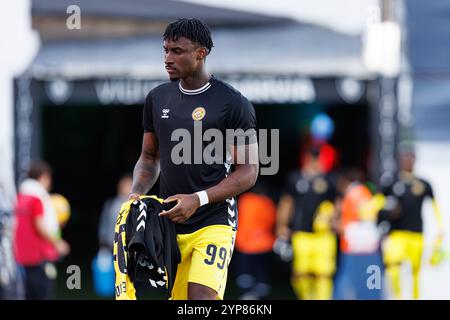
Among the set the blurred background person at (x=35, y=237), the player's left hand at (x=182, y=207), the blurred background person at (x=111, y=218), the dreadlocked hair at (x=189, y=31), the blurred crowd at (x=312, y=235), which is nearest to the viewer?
the player's left hand at (x=182, y=207)

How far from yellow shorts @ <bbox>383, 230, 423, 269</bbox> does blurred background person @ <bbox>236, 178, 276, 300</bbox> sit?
212cm

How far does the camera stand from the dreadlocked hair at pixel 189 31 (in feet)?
20.6

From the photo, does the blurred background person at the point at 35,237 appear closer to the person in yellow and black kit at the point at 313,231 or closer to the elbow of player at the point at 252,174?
the person in yellow and black kit at the point at 313,231

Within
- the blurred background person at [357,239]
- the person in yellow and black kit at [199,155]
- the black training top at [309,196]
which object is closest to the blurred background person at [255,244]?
the black training top at [309,196]

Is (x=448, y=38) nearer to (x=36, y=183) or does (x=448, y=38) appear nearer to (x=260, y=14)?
(x=260, y=14)

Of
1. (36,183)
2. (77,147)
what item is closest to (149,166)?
(36,183)

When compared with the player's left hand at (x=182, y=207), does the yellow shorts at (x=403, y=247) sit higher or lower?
lower

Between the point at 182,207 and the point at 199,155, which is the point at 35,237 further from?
the point at 182,207

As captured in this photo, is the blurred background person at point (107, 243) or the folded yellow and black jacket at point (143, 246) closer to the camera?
the folded yellow and black jacket at point (143, 246)

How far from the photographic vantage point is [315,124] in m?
16.1

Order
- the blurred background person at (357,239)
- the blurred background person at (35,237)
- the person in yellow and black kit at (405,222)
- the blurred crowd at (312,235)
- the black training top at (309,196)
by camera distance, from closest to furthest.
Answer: the blurred background person at (35,237)
the blurred crowd at (312,235)
the person in yellow and black kit at (405,222)
the blurred background person at (357,239)
the black training top at (309,196)

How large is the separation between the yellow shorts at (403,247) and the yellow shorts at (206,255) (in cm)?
676

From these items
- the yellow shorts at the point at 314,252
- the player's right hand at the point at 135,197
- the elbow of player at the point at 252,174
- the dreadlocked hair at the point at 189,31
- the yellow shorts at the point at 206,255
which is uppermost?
the dreadlocked hair at the point at 189,31

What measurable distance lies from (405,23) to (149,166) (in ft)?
27.6
